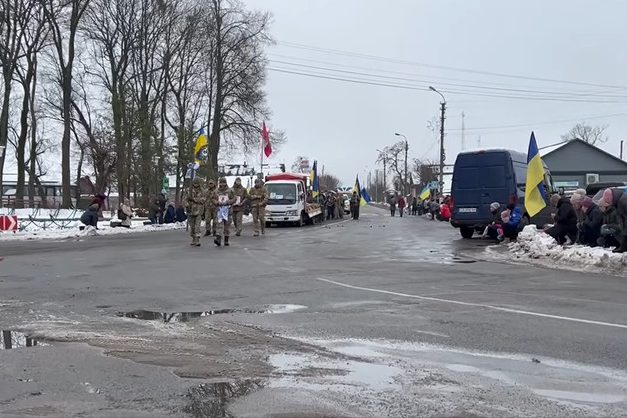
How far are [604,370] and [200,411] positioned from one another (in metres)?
3.58

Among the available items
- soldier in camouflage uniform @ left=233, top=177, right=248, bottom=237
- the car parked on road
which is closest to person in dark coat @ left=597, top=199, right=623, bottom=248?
the car parked on road

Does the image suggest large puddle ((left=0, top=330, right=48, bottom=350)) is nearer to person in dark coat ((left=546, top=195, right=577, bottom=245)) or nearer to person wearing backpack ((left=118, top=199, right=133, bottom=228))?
person in dark coat ((left=546, top=195, right=577, bottom=245))

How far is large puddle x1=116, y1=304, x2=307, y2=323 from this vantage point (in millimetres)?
8797

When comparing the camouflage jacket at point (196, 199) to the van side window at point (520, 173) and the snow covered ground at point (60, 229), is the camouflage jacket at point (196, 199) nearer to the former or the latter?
the snow covered ground at point (60, 229)

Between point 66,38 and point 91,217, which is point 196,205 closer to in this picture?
point 91,217

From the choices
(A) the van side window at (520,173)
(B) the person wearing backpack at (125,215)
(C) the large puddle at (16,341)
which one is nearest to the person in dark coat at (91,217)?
(B) the person wearing backpack at (125,215)

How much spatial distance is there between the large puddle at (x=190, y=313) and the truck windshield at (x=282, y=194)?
25654 mm

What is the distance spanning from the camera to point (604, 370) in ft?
20.0

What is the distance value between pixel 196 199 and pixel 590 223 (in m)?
10.4

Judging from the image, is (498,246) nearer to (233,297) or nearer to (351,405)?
(233,297)

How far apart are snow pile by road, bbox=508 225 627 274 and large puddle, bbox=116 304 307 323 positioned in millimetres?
7476

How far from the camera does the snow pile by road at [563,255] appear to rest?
13914 mm

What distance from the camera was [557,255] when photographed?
51.6 feet

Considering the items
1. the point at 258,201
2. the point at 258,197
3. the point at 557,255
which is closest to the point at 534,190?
the point at 557,255
